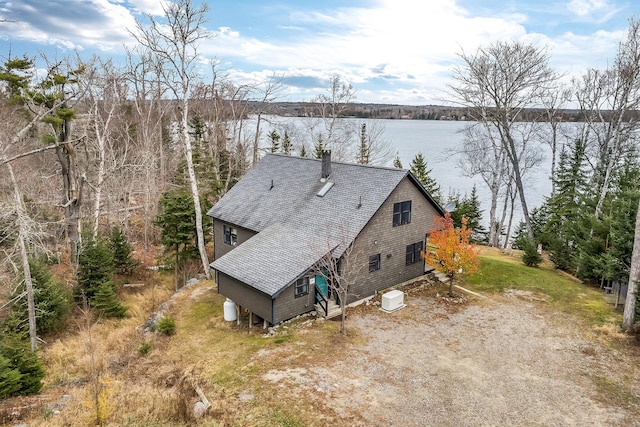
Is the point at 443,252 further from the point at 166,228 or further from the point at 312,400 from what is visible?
the point at 166,228

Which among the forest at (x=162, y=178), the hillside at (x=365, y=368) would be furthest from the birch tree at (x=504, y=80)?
the hillside at (x=365, y=368)

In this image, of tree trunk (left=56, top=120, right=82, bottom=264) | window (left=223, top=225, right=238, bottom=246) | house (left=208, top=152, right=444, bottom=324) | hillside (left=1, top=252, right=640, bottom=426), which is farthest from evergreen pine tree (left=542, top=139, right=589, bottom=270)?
tree trunk (left=56, top=120, right=82, bottom=264)

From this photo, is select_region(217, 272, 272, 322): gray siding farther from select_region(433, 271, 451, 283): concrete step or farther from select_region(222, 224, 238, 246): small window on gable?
select_region(433, 271, 451, 283): concrete step

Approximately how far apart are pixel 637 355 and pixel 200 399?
14.6m

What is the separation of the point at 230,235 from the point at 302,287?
788 cm

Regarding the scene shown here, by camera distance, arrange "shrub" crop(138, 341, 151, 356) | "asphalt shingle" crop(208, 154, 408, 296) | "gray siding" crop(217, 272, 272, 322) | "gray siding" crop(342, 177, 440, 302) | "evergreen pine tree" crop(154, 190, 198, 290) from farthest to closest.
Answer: "evergreen pine tree" crop(154, 190, 198, 290) → "gray siding" crop(342, 177, 440, 302) → "asphalt shingle" crop(208, 154, 408, 296) → "gray siding" crop(217, 272, 272, 322) → "shrub" crop(138, 341, 151, 356)

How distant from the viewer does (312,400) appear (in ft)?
36.2

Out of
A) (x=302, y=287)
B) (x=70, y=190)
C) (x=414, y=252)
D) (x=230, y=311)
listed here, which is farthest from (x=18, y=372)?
(x=414, y=252)

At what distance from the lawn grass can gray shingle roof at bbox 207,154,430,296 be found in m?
7.76

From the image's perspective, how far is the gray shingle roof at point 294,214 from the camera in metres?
16.4

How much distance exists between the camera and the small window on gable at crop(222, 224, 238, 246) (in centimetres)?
2213

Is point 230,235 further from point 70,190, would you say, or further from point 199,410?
point 199,410

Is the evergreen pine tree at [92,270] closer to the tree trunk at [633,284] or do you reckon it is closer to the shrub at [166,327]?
the shrub at [166,327]

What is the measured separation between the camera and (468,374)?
12.5 meters
